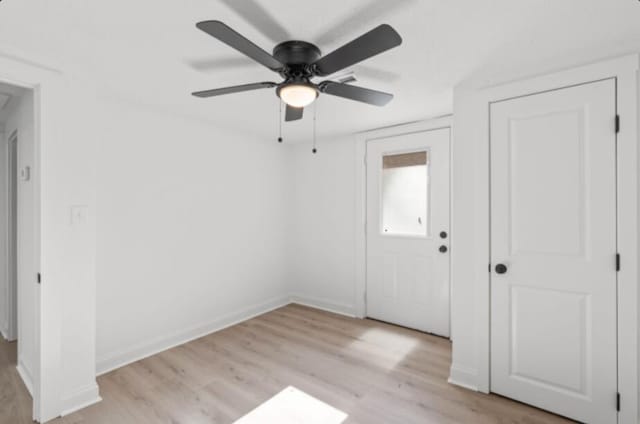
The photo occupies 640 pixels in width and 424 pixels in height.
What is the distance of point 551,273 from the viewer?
6.64 feet

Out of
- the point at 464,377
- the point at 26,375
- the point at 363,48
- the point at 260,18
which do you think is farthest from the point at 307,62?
the point at 26,375

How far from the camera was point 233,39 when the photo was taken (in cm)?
128

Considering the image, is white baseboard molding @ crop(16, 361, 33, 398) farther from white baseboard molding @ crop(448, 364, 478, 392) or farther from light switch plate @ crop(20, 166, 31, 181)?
white baseboard molding @ crop(448, 364, 478, 392)

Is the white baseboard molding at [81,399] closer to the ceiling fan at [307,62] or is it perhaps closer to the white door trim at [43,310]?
the white door trim at [43,310]

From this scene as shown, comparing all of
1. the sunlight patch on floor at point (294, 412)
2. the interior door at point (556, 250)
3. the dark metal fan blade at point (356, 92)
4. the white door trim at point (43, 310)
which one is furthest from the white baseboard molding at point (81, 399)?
the interior door at point (556, 250)

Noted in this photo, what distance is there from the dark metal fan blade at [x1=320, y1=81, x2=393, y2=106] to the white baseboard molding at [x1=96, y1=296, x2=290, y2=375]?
2727mm

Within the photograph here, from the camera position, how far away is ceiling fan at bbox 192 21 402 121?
1.29m

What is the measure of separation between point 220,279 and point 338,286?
1485 millimetres

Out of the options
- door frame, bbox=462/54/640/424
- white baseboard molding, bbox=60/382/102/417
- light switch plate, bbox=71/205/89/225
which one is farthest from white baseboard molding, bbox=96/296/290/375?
door frame, bbox=462/54/640/424

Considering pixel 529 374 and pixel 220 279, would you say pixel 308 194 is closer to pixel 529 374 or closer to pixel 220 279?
pixel 220 279

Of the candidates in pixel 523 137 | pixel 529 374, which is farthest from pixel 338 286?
pixel 523 137

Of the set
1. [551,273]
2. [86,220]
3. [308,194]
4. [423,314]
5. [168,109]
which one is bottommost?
[423,314]

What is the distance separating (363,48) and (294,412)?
223 cm

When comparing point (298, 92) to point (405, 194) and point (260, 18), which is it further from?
point (405, 194)
